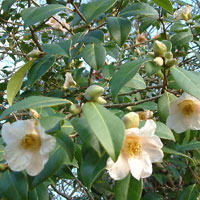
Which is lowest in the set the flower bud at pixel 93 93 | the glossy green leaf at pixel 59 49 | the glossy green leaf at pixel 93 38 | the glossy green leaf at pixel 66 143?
the glossy green leaf at pixel 66 143

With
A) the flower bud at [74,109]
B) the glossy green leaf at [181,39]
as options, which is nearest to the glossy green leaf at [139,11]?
the glossy green leaf at [181,39]

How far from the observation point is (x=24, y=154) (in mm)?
719

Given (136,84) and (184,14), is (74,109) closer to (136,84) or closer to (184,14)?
(136,84)

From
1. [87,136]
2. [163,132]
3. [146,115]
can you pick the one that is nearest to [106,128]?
[87,136]

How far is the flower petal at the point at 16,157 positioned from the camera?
0.68 m

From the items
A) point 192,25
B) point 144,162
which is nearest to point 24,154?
point 144,162

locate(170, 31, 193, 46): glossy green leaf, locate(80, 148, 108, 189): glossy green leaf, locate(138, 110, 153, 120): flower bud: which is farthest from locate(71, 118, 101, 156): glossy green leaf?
locate(170, 31, 193, 46): glossy green leaf

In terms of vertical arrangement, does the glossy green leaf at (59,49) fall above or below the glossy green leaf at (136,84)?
above

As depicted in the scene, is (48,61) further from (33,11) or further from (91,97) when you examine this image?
(91,97)

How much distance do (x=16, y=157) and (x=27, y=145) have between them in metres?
0.06

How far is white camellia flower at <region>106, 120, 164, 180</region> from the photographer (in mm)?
687

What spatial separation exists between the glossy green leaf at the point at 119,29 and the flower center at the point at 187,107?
1.00 ft

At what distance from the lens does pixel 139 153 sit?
2.50 feet

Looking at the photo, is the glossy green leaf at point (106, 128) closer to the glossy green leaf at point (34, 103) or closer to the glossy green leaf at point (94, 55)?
the glossy green leaf at point (34, 103)
